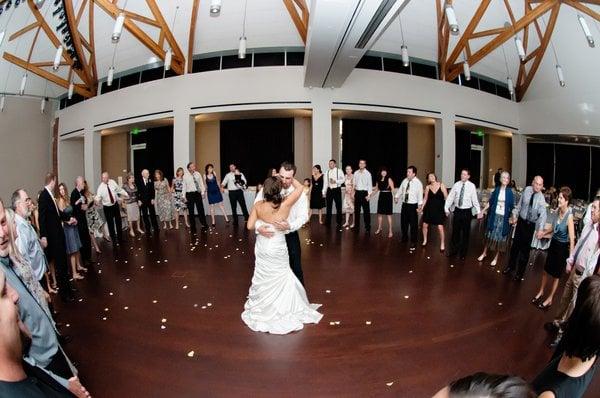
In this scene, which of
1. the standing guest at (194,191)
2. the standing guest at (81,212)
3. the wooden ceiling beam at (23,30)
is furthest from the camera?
the standing guest at (194,191)

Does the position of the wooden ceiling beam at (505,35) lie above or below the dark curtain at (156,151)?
above

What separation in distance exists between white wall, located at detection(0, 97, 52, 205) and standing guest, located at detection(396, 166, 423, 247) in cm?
1202

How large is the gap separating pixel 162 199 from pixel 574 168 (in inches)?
393

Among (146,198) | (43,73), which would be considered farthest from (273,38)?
(43,73)

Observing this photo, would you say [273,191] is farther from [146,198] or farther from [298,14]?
[298,14]

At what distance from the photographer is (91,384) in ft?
7.45

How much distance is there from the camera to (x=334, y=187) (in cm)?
785

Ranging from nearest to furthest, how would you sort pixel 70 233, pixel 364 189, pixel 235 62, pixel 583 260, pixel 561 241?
pixel 583 260
pixel 561 241
pixel 70 233
pixel 364 189
pixel 235 62

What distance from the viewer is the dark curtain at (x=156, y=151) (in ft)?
41.1

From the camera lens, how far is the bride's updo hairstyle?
313cm

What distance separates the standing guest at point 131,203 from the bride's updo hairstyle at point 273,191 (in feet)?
18.2

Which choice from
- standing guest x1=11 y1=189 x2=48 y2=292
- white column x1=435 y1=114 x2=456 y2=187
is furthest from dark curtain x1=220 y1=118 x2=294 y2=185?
standing guest x1=11 y1=189 x2=48 y2=292

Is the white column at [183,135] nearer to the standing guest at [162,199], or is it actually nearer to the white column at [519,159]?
the standing guest at [162,199]

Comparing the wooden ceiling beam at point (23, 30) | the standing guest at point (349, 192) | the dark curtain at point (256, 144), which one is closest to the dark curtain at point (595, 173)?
the standing guest at point (349, 192)
